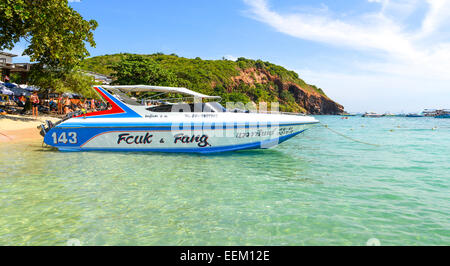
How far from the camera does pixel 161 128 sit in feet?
32.3

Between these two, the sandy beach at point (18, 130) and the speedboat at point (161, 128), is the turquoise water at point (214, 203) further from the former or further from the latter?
the sandy beach at point (18, 130)

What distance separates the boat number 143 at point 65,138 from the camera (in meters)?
10.4

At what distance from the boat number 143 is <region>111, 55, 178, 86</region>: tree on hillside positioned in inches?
1092

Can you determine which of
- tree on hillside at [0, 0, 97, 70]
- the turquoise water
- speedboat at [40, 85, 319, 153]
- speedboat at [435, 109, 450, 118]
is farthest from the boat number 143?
speedboat at [435, 109, 450, 118]

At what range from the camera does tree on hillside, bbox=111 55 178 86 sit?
37.1m

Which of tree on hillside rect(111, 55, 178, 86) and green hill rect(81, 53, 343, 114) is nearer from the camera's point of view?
tree on hillside rect(111, 55, 178, 86)

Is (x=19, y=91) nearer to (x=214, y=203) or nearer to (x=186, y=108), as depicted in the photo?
(x=186, y=108)

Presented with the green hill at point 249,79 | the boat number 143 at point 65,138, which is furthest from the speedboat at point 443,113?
the boat number 143 at point 65,138

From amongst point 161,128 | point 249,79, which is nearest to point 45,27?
point 161,128

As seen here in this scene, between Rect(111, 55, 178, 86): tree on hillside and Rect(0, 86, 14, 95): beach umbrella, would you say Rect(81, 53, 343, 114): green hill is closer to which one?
Rect(111, 55, 178, 86): tree on hillside

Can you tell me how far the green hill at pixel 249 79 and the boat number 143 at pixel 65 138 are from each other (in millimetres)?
71199

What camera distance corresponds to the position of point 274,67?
519 feet
